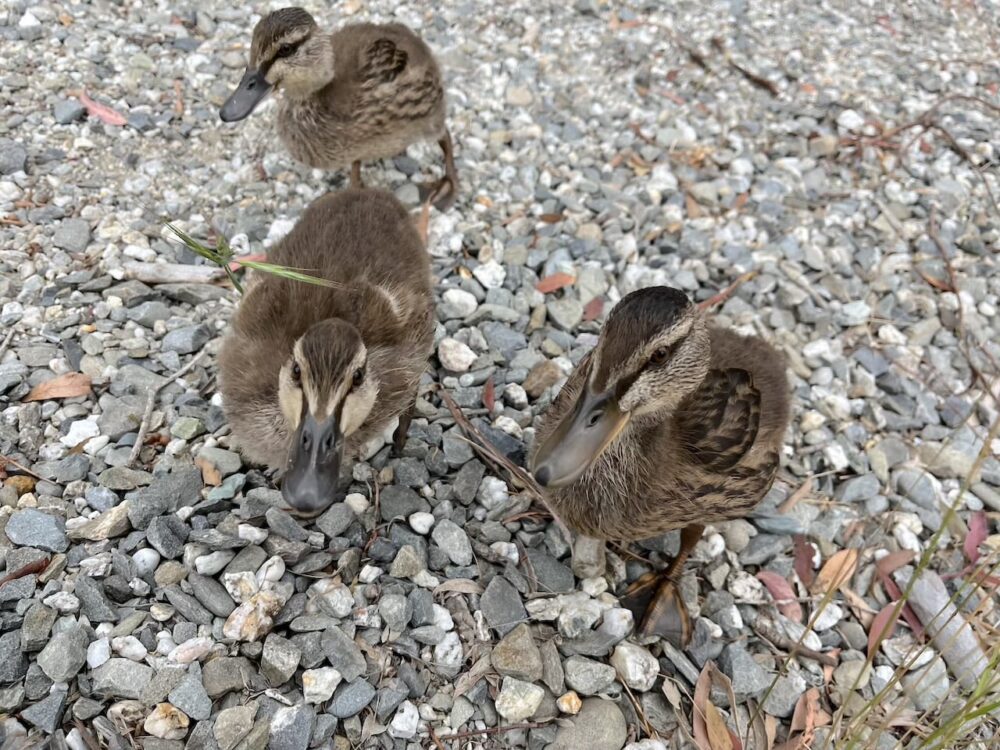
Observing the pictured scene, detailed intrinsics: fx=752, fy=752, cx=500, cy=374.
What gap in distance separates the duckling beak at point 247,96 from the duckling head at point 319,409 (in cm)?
170

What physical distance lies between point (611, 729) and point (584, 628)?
0.97ft

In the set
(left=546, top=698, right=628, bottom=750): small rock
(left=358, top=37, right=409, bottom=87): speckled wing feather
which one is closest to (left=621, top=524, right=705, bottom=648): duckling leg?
(left=546, top=698, right=628, bottom=750): small rock

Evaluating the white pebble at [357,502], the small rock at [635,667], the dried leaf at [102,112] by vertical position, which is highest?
the dried leaf at [102,112]

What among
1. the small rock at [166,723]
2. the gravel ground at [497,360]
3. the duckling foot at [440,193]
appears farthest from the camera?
the duckling foot at [440,193]

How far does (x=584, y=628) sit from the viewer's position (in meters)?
2.36

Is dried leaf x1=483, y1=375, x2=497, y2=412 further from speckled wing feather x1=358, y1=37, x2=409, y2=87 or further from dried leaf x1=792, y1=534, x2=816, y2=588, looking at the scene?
speckled wing feather x1=358, y1=37, x2=409, y2=87

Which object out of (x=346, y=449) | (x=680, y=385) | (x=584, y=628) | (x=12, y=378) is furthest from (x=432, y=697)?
(x=12, y=378)

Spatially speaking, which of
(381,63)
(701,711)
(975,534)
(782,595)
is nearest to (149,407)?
(381,63)

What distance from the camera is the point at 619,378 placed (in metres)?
2.02

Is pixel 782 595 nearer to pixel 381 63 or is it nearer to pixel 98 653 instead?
pixel 98 653

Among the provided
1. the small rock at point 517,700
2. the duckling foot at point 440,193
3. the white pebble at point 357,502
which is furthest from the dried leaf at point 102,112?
the small rock at point 517,700

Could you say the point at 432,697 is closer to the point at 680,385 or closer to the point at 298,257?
the point at 680,385

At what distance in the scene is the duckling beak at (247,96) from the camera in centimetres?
338

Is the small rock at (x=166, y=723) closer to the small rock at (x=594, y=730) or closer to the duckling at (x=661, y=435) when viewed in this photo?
the small rock at (x=594, y=730)
